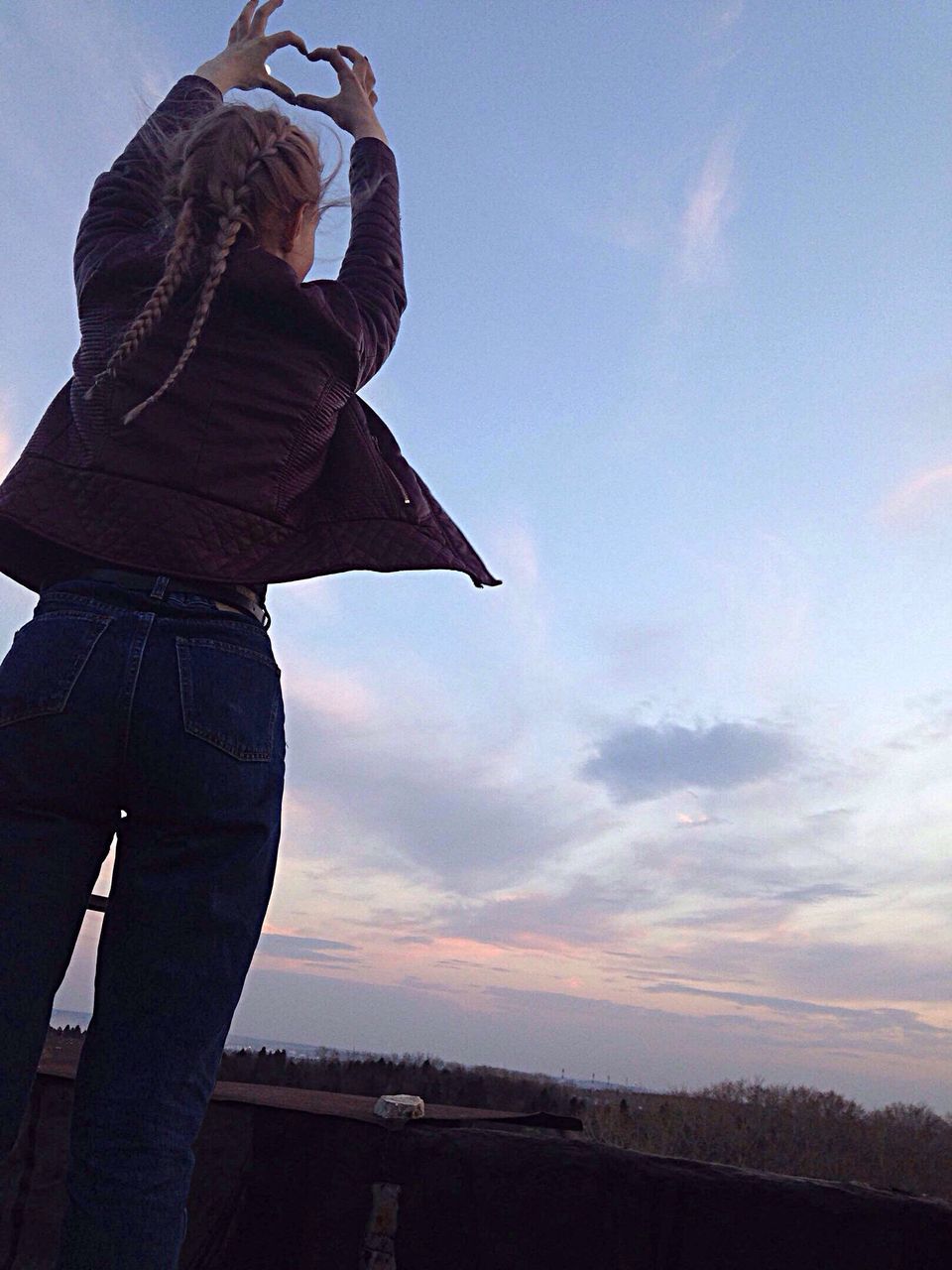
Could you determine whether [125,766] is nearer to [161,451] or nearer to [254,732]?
[254,732]

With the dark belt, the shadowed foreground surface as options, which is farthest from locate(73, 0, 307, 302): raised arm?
the shadowed foreground surface

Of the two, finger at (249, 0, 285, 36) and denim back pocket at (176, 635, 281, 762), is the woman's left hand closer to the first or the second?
finger at (249, 0, 285, 36)

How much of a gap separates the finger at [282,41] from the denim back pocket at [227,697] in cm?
195

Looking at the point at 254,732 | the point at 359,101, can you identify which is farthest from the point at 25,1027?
the point at 359,101

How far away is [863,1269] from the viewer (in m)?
1.94

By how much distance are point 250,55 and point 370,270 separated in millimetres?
915

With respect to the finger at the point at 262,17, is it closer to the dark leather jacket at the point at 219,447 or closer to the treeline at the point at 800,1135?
the dark leather jacket at the point at 219,447

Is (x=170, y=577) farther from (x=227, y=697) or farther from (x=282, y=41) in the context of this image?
(x=282, y=41)

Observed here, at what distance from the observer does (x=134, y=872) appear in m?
1.59

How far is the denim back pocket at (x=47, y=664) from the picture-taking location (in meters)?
1.55

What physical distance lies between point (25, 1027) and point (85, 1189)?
26 centimetres

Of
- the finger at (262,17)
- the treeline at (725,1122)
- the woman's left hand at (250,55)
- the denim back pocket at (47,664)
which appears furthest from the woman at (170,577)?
the treeline at (725,1122)

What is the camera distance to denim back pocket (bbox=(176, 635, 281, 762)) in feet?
5.13

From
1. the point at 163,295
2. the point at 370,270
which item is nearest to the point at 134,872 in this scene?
the point at 163,295
